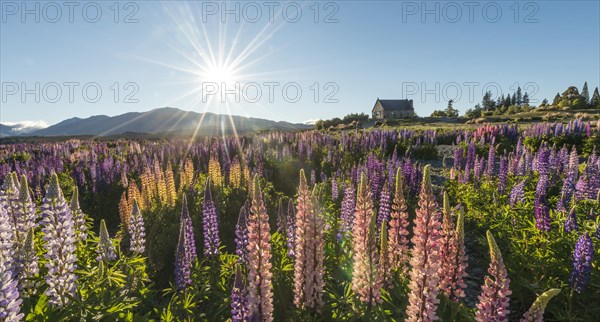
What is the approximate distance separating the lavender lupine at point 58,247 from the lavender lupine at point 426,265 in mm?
3542

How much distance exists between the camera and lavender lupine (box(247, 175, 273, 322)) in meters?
3.25

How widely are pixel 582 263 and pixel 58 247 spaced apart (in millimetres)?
6305

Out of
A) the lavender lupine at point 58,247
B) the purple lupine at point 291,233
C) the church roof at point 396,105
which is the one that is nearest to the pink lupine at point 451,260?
the purple lupine at point 291,233

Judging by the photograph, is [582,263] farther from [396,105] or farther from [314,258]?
[396,105]

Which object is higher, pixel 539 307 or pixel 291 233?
pixel 539 307

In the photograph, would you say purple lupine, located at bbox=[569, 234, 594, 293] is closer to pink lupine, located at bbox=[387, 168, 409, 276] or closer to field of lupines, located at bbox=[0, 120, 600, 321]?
field of lupines, located at bbox=[0, 120, 600, 321]

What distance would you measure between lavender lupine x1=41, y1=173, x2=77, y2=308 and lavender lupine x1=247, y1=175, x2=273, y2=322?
2027mm

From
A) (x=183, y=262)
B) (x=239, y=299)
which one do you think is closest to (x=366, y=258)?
(x=239, y=299)

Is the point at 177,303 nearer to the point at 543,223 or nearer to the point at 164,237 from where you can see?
the point at 164,237

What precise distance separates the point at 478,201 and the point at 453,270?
6.32 m

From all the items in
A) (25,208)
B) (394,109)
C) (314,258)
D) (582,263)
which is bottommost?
(582,263)

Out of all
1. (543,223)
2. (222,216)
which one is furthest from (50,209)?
(543,223)

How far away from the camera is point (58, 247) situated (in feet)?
11.8

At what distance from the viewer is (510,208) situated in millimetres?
7203
